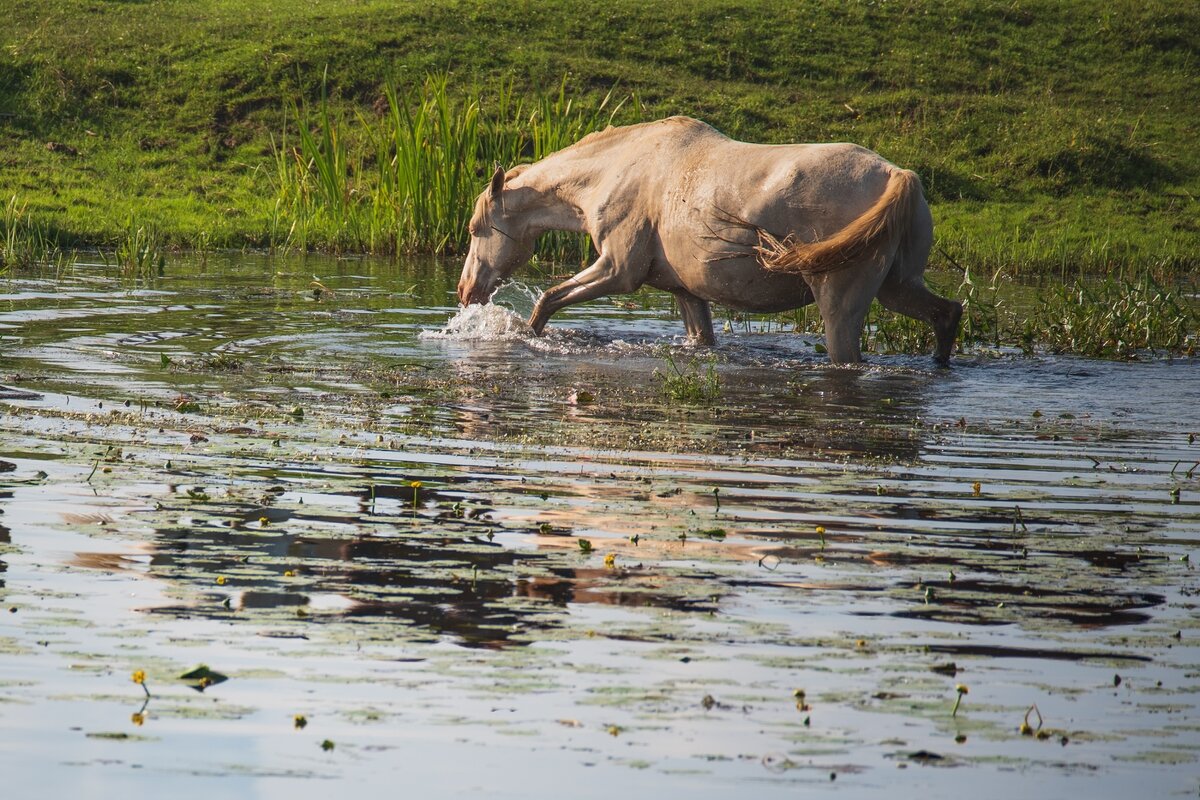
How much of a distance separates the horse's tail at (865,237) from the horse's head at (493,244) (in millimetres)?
2976

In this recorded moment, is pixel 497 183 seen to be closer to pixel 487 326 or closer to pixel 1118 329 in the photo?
pixel 487 326

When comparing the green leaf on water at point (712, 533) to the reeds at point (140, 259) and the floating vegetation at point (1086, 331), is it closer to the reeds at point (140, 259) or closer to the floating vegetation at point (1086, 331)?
the floating vegetation at point (1086, 331)

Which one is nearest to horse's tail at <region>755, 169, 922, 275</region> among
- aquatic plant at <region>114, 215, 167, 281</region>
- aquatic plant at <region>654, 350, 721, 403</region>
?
aquatic plant at <region>654, 350, 721, 403</region>

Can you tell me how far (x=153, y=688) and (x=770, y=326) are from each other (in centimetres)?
911

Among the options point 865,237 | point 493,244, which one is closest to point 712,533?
point 865,237

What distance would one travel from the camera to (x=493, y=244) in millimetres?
11359

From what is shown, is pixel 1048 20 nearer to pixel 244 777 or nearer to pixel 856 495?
pixel 856 495

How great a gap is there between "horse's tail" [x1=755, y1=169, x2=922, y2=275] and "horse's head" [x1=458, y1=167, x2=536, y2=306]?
2976mm

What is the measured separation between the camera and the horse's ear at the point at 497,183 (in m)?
11.0

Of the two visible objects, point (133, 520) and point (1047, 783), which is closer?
point (1047, 783)

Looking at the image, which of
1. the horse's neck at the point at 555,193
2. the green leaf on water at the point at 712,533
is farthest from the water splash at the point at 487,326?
the green leaf on water at the point at 712,533

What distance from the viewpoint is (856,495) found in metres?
5.57

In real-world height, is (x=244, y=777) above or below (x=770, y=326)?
above

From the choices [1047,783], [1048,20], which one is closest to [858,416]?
[1047,783]
